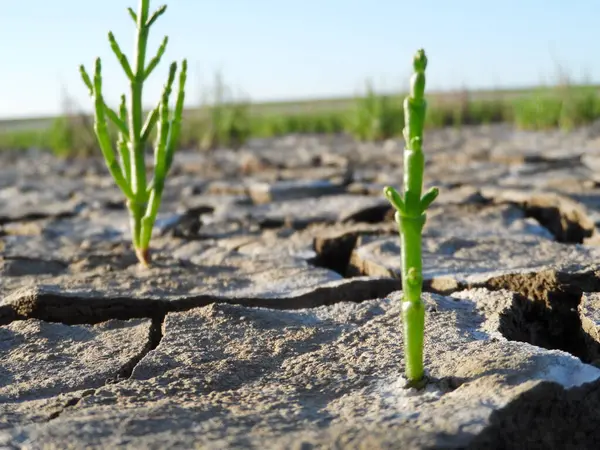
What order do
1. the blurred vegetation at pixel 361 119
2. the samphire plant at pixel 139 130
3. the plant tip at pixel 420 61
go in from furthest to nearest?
the blurred vegetation at pixel 361 119 → the samphire plant at pixel 139 130 → the plant tip at pixel 420 61

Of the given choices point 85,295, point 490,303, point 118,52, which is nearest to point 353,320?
point 490,303

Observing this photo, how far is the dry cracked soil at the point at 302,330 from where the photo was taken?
99cm

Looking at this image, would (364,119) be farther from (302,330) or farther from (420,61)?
(420,61)

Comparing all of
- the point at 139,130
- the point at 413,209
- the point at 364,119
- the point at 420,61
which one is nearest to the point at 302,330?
the point at 413,209

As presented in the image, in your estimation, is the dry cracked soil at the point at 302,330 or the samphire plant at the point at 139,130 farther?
the samphire plant at the point at 139,130

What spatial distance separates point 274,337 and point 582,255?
837 mm

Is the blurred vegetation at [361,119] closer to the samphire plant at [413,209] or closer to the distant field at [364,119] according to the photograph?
the distant field at [364,119]

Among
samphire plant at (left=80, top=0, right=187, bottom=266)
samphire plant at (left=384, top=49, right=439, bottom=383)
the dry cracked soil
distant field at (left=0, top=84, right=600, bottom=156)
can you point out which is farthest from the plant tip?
distant field at (left=0, top=84, right=600, bottom=156)

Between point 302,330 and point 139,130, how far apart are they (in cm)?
76

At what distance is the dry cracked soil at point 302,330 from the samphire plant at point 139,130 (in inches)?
6.0

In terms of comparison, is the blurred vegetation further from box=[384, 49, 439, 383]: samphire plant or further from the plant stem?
box=[384, 49, 439, 383]: samphire plant

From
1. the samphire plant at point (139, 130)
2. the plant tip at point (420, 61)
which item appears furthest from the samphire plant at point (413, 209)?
the samphire plant at point (139, 130)

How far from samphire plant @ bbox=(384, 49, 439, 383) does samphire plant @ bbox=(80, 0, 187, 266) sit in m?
0.91

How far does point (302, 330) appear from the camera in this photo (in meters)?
1.39
